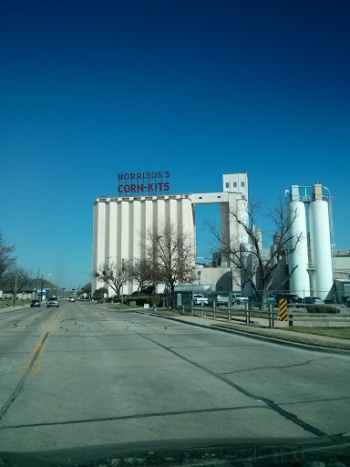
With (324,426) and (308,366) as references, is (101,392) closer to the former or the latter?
(324,426)

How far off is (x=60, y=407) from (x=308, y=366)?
6.35 meters

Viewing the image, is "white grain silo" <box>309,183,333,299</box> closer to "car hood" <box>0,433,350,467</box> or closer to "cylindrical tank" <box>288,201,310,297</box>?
"cylindrical tank" <box>288,201,310,297</box>

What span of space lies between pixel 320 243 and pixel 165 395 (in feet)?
217

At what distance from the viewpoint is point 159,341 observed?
56.6 feet

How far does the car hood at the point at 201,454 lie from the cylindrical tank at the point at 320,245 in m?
66.4

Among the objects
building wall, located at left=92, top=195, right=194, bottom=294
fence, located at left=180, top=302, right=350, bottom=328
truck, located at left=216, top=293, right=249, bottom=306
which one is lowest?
fence, located at left=180, top=302, right=350, bottom=328

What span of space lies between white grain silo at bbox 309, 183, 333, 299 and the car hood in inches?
2602

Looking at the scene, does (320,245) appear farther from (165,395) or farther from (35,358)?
(165,395)

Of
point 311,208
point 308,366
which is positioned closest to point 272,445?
point 308,366

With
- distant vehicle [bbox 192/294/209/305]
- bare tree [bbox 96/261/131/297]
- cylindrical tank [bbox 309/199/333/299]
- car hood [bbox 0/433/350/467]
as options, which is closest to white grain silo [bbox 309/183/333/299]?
cylindrical tank [bbox 309/199/333/299]

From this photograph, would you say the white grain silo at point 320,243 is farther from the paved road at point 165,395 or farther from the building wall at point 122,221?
the building wall at point 122,221

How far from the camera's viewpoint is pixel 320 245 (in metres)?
70.1

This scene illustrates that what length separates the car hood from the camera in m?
4.28

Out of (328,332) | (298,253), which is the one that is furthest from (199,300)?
(328,332)
